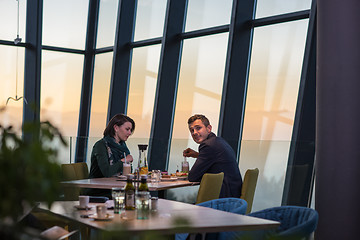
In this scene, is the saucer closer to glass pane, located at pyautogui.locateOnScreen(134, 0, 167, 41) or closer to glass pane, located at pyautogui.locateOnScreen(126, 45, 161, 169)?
glass pane, located at pyautogui.locateOnScreen(126, 45, 161, 169)

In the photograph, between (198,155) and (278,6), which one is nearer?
(198,155)

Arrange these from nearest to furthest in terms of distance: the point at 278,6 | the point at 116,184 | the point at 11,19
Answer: the point at 116,184
the point at 278,6
the point at 11,19

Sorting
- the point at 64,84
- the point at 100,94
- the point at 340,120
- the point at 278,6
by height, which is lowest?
the point at 100,94

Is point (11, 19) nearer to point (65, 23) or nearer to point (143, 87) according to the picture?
point (65, 23)

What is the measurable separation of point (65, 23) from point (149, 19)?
1840mm

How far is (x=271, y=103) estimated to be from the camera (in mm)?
6371

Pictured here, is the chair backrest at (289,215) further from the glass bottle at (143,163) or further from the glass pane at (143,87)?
the glass pane at (143,87)

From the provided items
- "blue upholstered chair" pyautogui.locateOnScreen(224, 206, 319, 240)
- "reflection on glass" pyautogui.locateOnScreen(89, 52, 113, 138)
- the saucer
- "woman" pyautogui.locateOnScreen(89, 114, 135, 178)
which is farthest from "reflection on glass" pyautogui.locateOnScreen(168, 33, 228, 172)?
the saucer

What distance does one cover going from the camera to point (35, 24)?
28.2 feet

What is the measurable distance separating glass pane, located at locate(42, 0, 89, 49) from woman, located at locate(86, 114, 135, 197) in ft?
14.9

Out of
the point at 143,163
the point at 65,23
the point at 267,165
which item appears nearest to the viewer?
the point at 143,163

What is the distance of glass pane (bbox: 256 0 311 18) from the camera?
19.9ft

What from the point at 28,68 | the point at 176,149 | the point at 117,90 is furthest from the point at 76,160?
the point at 28,68

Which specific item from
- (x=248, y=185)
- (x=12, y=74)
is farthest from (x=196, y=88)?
(x=12, y=74)
